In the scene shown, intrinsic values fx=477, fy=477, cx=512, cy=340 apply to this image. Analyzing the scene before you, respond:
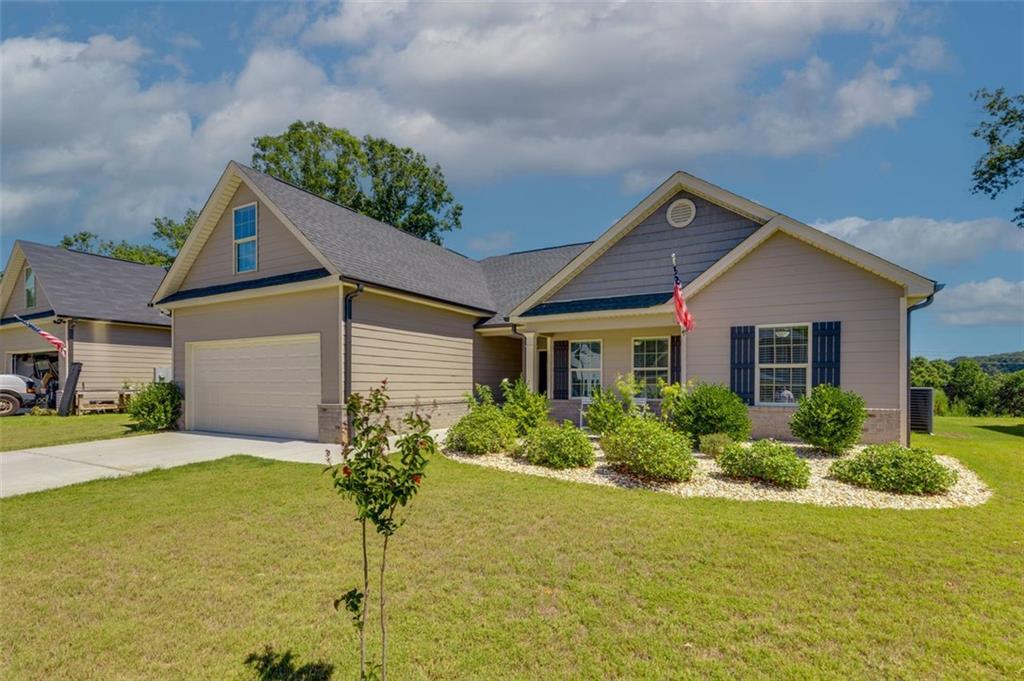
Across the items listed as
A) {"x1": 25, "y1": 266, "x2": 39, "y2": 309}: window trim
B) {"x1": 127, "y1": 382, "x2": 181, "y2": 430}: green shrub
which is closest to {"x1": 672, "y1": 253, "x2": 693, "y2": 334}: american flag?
{"x1": 127, "y1": 382, "x2": 181, "y2": 430}: green shrub

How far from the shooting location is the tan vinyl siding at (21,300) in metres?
19.1

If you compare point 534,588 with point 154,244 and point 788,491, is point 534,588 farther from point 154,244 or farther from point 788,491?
point 154,244

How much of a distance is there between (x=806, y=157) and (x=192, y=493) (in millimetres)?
15628

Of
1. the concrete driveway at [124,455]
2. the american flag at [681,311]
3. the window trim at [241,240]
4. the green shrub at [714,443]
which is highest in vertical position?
the window trim at [241,240]

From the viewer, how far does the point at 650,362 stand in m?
12.6

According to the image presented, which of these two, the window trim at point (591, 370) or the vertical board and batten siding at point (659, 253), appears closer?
the vertical board and batten siding at point (659, 253)

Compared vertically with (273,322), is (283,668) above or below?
below

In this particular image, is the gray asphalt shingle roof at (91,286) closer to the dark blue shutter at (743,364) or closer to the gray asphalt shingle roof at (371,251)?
the gray asphalt shingle roof at (371,251)

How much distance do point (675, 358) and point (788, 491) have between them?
5.42 metres

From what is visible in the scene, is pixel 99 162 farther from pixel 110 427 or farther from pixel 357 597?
pixel 357 597

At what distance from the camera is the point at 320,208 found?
13.9m

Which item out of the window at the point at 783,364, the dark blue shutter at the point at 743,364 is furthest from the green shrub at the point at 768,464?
the window at the point at 783,364

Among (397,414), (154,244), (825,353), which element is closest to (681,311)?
(825,353)

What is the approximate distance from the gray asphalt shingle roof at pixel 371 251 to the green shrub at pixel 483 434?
4311mm
